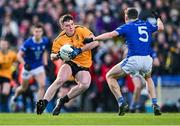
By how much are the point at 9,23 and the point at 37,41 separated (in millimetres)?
6064

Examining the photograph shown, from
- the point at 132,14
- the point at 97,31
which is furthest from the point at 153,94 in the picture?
the point at 97,31

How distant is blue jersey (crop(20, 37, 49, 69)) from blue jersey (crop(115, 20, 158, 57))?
463cm

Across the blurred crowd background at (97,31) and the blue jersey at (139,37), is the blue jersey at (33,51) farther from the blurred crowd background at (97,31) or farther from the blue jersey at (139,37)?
the blue jersey at (139,37)

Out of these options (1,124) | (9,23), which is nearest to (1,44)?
(9,23)

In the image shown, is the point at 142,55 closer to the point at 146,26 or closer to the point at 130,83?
the point at 146,26

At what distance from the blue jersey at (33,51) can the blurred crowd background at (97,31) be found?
7.26 feet

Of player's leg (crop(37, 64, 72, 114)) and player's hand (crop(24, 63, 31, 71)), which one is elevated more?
player's hand (crop(24, 63, 31, 71))

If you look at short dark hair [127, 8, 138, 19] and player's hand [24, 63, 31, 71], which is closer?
short dark hair [127, 8, 138, 19]

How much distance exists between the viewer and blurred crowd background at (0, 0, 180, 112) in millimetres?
24266

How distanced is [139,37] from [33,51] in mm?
4934

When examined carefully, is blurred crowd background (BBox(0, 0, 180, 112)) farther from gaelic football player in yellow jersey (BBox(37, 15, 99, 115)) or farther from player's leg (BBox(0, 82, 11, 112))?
gaelic football player in yellow jersey (BBox(37, 15, 99, 115))

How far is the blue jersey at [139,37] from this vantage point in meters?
16.6

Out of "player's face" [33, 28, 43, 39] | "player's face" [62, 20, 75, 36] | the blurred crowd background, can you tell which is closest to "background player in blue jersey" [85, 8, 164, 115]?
"player's face" [62, 20, 75, 36]

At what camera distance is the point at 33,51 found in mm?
20922
